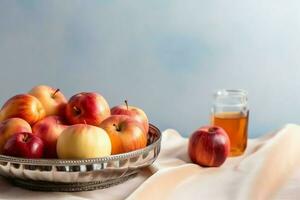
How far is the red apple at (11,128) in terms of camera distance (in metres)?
1.05

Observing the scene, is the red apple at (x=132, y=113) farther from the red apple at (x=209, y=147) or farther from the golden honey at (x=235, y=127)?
the golden honey at (x=235, y=127)

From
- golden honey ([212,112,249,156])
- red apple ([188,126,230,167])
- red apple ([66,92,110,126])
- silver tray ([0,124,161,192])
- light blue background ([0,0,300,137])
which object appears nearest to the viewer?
silver tray ([0,124,161,192])

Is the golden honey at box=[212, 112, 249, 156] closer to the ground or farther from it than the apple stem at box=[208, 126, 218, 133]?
closer to the ground

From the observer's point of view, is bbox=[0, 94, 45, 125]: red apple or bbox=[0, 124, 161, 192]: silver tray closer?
bbox=[0, 124, 161, 192]: silver tray

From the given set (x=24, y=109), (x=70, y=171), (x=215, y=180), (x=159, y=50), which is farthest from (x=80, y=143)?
(x=159, y=50)

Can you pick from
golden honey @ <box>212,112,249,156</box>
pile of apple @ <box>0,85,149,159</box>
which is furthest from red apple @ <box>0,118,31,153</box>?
golden honey @ <box>212,112,249,156</box>

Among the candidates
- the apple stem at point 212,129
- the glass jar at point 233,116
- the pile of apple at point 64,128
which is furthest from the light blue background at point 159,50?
the pile of apple at point 64,128

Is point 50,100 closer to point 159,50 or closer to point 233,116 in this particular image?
point 233,116

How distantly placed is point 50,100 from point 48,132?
12 cm

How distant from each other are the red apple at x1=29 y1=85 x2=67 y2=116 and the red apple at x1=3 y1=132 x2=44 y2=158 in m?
0.13

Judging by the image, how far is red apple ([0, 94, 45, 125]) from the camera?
111 cm

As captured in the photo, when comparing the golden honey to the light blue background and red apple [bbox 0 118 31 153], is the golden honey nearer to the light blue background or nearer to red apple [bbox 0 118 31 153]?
red apple [bbox 0 118 31 153]

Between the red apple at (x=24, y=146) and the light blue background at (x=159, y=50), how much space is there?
42.9 inches

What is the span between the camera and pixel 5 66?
2.12 meters
